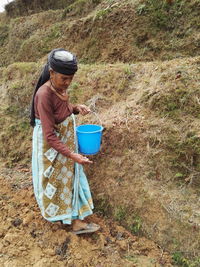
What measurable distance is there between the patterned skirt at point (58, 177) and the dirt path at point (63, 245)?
0.21 metres

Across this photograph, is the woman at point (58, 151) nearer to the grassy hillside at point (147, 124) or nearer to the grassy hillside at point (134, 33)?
the grassy hillside at point (147, 124)

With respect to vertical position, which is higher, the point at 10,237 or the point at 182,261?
the point at 10,237

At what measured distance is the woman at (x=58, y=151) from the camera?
2.13 metres

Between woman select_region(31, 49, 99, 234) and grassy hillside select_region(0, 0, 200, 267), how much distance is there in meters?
0.44

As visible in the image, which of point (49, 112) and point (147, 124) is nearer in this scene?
point (49, 112)

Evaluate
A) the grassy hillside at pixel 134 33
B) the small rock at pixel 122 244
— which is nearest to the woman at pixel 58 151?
the small rock at pixel 122 244

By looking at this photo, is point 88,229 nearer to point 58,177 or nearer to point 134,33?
point 58,177

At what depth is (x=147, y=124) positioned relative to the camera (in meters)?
3.03

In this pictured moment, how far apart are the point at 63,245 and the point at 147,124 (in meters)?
1.53

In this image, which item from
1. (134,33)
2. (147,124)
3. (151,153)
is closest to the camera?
(151,153)

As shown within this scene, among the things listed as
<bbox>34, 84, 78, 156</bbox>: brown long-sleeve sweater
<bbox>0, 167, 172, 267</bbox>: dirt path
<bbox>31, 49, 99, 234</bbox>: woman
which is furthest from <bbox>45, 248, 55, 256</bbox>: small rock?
<bbox>34, 84, 78, 156</bbox>: brown long-sleeve sweater

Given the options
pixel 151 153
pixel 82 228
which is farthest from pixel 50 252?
pixel 151 153

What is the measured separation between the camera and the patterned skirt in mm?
2355

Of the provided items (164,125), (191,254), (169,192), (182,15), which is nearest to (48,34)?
(182,15)
